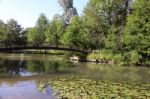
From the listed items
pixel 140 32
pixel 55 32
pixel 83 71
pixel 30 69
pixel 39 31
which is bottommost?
pixel 83 71

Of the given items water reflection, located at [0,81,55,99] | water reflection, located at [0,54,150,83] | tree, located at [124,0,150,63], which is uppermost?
tree, located at [124,0,150,63]

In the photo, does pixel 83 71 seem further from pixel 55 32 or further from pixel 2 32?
pixel 2 32

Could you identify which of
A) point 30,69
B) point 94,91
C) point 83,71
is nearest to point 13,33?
point 30,69

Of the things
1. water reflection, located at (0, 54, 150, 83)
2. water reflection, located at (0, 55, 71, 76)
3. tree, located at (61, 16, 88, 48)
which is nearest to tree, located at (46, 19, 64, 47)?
A: tree, located at (61, 16, 88, 48)

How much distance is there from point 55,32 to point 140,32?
111 ft

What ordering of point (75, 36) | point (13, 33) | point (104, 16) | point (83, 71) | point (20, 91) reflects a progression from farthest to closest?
point (13, 33) < point (75, 36) < point (104, 16) < point (83, 71) < point (20, 91)

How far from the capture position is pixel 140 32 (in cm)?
5094

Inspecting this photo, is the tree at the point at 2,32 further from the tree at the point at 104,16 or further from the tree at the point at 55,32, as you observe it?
the tree at the point at 104,16

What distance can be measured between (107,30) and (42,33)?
33.8 meters

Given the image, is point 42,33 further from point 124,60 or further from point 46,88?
point 46,88

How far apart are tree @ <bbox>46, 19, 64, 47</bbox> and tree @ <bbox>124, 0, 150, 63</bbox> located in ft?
96.4

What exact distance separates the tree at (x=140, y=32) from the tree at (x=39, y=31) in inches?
1573

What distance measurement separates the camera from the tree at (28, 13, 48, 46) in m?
89.5

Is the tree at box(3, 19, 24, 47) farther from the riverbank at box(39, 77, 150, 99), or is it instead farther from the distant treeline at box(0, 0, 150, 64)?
the riverbank at box(39, 77, 150, 99)
